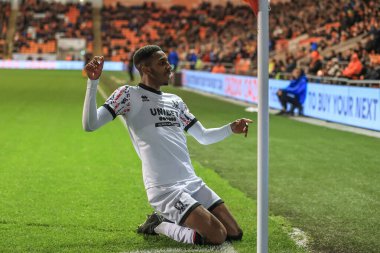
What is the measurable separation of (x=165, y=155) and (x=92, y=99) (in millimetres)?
879

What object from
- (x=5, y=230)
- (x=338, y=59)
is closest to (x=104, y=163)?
(x=5, y=230)

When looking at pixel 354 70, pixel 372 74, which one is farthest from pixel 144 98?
pixel 354 70

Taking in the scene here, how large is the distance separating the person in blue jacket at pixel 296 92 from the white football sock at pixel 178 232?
41.1 feet

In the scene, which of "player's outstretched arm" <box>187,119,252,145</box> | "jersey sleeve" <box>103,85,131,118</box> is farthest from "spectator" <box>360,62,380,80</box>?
"jersey sleeve" <box>103,85,131,118</box>

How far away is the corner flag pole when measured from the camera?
353 cm

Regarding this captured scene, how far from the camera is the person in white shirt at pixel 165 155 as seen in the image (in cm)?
483

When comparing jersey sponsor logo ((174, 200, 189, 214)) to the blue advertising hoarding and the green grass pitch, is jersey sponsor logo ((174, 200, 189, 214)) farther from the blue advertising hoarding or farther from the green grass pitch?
the blue advertising hoarding

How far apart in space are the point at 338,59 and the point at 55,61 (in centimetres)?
3671

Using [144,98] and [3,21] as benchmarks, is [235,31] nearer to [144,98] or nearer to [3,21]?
[3,21]

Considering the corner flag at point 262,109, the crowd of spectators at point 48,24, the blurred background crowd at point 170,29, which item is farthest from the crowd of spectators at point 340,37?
the crowd of spectators at point 48,24

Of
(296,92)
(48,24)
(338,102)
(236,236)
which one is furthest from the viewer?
(48,24)

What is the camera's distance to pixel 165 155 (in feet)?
16.2

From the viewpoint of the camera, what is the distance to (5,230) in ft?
17.9

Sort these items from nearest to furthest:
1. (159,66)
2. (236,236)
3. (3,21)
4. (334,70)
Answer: (159,66)
(236,236)
(334,70)
(3,21)
